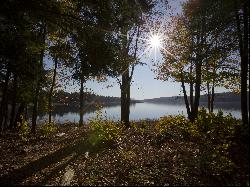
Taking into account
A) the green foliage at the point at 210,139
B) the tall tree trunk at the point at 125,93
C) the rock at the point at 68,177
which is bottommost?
the rock at the point at 68,177

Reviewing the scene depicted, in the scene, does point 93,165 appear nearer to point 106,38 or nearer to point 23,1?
point 106,38

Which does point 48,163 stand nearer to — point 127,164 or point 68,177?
point 68,177

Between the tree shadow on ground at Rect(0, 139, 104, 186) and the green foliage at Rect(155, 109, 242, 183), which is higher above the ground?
the green foliage at Rect(155, 109, 242, 183)

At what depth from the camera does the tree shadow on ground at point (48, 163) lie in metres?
10.1

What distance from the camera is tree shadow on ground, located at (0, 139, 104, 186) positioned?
10.1 m

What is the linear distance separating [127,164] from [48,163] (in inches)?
127

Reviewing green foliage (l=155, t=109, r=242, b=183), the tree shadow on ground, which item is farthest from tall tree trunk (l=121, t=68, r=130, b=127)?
the tree shadow on ground

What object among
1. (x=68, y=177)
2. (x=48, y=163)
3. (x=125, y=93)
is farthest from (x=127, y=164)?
(x=125, y=93)

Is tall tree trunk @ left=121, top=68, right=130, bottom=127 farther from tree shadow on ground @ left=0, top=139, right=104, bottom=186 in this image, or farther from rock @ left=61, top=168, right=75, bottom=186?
rock @ left=61, top=168, right=75, bottom=186

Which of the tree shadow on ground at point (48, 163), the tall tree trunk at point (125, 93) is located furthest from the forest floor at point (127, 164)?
the tall tree trunk at point (125, 93)

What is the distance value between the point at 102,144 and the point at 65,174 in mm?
4791

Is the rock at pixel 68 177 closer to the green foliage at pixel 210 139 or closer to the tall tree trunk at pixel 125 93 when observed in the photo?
the green foliage at pixel 210 139

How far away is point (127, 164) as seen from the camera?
35.5 ft

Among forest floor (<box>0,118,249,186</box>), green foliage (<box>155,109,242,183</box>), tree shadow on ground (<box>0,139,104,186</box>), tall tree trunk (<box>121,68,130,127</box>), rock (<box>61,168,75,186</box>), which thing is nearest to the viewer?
forest floor (<box>0,118,249,186</box>)
